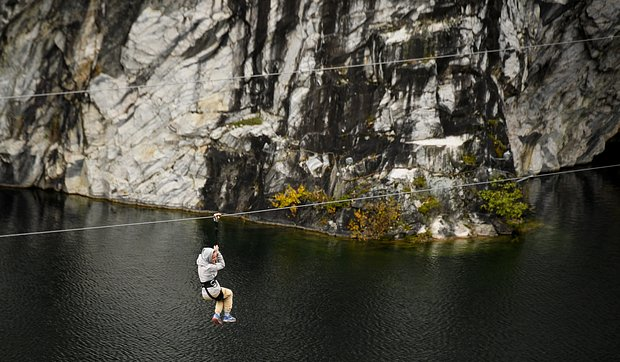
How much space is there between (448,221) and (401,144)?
4246 millimetres

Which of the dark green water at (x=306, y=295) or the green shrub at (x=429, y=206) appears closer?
the dark green water at (x=306, y=295)

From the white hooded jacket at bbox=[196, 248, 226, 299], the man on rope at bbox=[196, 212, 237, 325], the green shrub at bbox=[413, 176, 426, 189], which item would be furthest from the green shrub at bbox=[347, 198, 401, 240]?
the white hooded jacket at bbox=[196, 248, 226, 299]

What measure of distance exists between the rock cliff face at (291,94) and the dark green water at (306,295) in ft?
11.5

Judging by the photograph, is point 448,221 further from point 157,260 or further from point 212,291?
point 212,291

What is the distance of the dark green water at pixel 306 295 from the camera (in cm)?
2055

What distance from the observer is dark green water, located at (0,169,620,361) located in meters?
20.5

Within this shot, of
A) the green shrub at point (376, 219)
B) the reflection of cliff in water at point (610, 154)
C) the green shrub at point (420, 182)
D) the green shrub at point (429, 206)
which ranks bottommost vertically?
the green shrub at point (376, 219)

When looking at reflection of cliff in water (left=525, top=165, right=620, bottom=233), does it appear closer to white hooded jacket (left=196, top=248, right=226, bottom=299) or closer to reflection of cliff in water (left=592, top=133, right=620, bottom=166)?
reflection of cliff in water (left=592, top=133, right=620, bottom=166)

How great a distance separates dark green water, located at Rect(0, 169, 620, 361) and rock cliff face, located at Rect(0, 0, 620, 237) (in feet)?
11.5

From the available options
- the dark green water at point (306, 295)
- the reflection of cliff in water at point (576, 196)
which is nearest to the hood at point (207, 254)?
the dark green water at point (306, 295)

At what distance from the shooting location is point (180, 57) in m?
35.2

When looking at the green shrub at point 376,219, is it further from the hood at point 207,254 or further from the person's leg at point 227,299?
the hood at point 207,254

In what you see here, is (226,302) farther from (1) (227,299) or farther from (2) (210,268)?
(2) (210,268)

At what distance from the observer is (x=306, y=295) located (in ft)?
79.3
